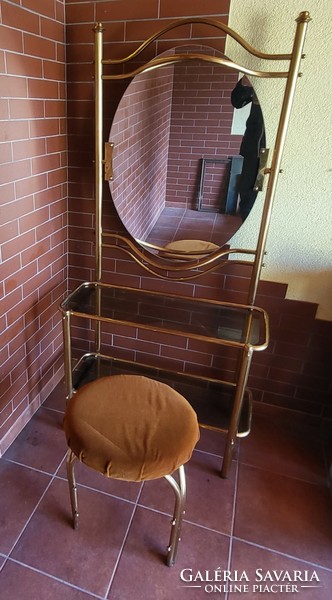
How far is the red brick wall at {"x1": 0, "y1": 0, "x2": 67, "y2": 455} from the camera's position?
3.97 feet

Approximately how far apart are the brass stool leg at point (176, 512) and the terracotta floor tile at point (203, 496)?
0.55 feet

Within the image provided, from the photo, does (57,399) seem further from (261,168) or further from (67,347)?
(261,168)

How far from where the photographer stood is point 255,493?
4.73 feet

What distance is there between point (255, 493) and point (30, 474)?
2.75 ft

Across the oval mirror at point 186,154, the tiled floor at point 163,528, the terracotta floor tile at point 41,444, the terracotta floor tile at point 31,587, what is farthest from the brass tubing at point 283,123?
the terracotta floor tile at point 31,587

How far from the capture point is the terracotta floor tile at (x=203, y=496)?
4.39 feet

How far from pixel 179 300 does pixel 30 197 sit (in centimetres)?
68

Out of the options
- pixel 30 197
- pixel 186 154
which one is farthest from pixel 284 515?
pixel 30 197

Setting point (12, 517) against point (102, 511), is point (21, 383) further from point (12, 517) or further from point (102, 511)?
point (102, 511)

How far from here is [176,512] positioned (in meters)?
1.09

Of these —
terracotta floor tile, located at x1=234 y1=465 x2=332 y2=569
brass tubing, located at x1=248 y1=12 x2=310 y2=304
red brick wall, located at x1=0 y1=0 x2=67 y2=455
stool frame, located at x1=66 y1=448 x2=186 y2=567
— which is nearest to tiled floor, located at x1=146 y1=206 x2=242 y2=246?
→ brass tubing, located at x1=248 y1=12 x2=310 y2=304

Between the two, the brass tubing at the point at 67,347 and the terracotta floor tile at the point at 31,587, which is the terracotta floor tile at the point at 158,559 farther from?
the brass tubing at the point at 67,347

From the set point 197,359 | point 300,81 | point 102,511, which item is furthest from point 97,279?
point 300,81

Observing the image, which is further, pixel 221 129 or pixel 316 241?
pixel 316 241
